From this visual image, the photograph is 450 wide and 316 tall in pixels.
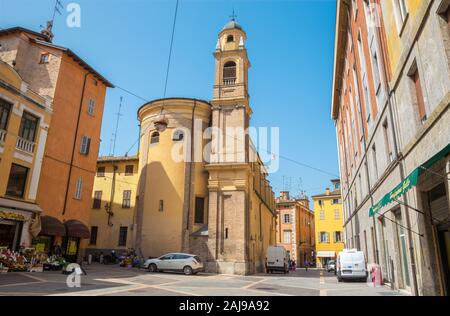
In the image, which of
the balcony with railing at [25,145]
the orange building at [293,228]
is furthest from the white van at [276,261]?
the orange building at [293,228]

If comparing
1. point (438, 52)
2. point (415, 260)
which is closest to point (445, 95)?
point (438, 52)

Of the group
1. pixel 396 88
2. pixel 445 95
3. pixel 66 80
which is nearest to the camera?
pixel 445 95

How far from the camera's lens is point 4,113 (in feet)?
57.1

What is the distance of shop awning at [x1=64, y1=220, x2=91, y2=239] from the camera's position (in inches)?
819

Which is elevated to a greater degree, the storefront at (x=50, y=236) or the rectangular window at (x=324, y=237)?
the rectangular window at (x=324, y=237)

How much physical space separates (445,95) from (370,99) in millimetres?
9480

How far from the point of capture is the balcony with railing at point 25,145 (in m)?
18.1

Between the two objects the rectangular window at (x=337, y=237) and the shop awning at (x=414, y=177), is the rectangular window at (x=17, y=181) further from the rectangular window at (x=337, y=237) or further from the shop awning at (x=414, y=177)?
the rectangular window at (x=337, y=237)

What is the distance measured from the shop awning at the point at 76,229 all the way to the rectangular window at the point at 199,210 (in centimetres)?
936

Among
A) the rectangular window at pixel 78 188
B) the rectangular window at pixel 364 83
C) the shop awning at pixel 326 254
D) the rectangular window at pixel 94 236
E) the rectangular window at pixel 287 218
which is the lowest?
the shop awning at pixel 326 254

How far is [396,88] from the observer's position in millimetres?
11758

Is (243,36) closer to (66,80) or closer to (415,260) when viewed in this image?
(66,80)

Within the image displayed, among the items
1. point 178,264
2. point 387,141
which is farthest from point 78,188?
point 387,141

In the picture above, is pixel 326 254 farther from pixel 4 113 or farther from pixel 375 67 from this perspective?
pixel 4 113
